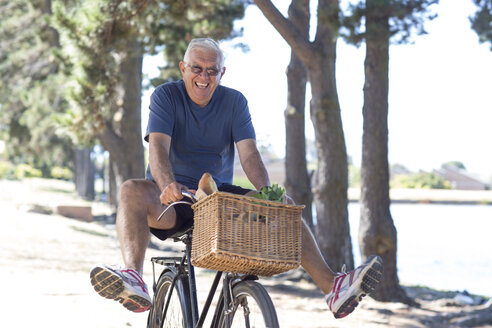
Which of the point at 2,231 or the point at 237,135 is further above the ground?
the point at 237,135


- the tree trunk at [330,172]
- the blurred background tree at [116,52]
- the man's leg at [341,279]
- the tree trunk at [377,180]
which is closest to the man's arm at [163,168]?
the man's leg at [341,279]

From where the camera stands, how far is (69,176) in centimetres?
8181

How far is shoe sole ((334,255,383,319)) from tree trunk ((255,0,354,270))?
544 cm

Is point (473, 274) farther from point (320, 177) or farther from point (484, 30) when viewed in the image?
point (320, 177)

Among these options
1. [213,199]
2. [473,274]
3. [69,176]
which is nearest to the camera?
[213,199]

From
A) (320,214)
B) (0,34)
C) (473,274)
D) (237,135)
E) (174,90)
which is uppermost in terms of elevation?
A: (0,34)

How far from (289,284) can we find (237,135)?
21.6 ft

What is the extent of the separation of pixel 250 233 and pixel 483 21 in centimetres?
935

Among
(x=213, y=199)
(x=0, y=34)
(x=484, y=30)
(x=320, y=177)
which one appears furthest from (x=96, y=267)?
(x=0, y=34)

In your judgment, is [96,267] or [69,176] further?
[69,176]

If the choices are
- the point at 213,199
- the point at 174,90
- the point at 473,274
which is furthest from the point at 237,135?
the point at 473,274

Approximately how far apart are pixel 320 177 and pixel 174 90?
5937 mm

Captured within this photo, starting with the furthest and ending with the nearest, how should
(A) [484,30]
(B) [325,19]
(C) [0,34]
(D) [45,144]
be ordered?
1. (D) [45,144]
2. (C) [0,34]
3. (A) [484,30]
4. (B) [325,19]

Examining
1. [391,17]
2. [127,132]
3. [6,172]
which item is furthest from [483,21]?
[6,172]
